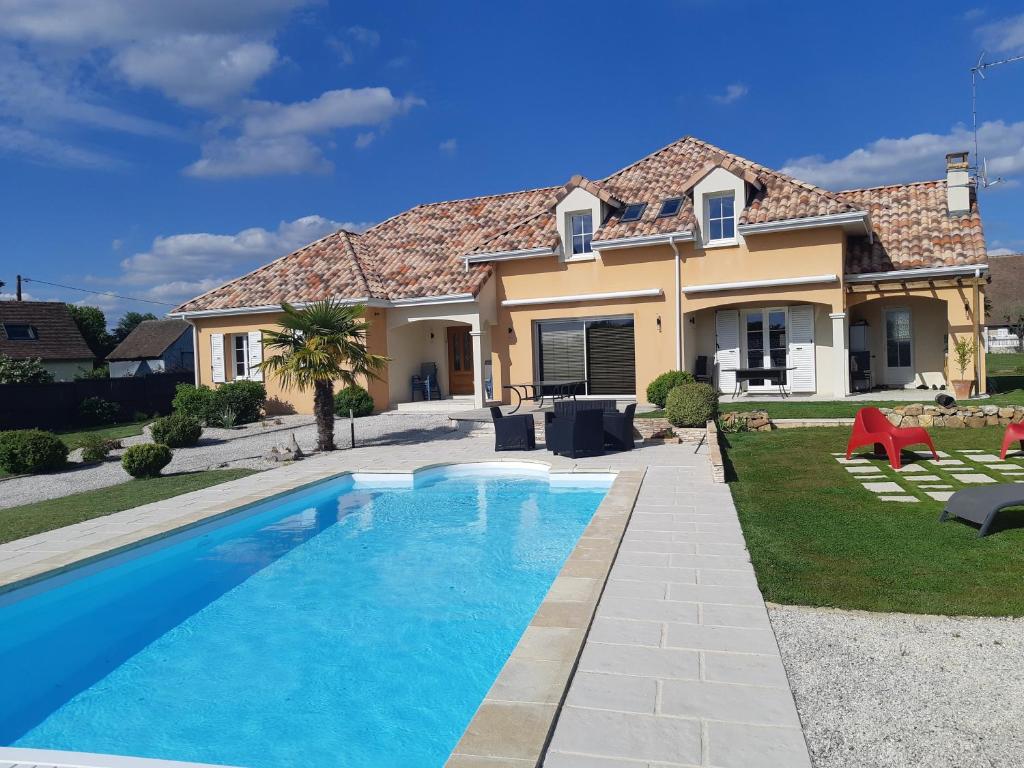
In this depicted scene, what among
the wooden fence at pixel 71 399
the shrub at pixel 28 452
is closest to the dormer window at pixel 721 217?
the shrub at pixel 28 452

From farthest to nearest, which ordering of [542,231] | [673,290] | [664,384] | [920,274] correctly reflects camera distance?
[542,231]
[673,290]
[920,274]
[664,384]

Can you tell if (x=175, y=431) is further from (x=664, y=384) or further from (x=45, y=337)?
(x=45, y=337)

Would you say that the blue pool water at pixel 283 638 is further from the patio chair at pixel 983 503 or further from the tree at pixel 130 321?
the tree at pixel 130 321

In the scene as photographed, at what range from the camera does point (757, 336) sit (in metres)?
20.5

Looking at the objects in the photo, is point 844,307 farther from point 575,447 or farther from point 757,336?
point 575,447

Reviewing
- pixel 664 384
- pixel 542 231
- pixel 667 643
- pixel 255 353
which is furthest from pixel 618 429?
pixel 255 353

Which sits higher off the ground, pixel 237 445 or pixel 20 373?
pixel 20 373

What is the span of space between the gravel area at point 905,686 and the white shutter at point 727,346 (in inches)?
638

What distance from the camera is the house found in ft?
61.9

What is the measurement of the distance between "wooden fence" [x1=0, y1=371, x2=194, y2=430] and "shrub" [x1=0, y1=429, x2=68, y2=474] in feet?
29.4

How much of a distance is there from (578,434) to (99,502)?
26.7 ft

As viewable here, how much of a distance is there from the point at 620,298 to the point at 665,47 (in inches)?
266

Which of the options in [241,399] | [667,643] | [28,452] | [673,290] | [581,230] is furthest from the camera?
[581,230]

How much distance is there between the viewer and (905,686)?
4066 millimetres
